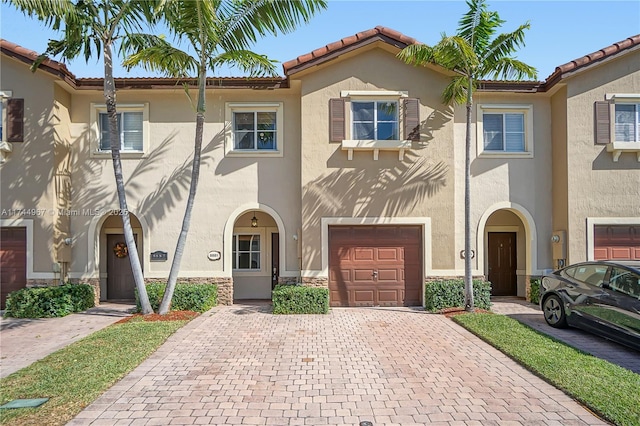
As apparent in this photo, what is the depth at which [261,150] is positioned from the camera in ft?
40.4

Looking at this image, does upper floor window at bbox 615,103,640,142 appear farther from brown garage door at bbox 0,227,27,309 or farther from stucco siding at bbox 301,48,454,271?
brown garage door at bbox 0,227,27,309

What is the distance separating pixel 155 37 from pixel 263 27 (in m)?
2.82

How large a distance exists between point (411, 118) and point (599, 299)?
650cm

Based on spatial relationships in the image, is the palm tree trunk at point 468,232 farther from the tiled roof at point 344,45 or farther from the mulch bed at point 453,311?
the tiled roof at point 344,45

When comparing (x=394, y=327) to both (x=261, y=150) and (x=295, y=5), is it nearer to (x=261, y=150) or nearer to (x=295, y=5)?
(x=261, y=150)

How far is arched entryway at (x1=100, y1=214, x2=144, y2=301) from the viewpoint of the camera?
13430 millimetres

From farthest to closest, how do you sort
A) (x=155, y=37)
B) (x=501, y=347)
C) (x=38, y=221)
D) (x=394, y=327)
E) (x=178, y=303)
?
(x=38, y=221)
(x=178, y=303)
(x=155, y=37)
(x=394, y=327)
(x=501, y=347)

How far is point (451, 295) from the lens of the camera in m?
11.0

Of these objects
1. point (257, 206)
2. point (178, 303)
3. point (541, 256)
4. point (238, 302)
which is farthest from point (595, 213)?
point (178, 303)

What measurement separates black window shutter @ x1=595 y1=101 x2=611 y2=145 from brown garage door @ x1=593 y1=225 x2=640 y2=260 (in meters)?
2.58

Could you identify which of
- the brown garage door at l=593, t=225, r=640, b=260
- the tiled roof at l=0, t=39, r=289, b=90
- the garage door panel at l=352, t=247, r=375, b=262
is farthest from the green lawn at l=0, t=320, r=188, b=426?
the brown garage door at l=593, t=225, r=640, b=260

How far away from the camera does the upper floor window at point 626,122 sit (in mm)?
11898

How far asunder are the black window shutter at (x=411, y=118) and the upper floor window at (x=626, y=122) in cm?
600

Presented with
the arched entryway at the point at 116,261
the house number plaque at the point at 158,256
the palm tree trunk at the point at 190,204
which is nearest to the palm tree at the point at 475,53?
the palm tree trunk at the point at 190,204
